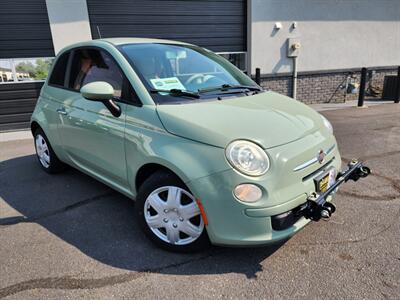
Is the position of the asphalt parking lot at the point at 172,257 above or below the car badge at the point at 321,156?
below

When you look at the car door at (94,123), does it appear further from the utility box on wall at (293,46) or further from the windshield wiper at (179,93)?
the utility box on wall at (293,46)

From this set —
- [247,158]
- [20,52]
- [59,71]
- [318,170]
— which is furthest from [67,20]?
[318,170]

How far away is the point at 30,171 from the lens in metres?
4.62

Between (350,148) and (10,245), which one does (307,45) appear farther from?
(10,245)

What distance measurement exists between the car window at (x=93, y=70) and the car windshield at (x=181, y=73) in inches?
7.7

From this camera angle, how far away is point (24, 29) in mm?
7348

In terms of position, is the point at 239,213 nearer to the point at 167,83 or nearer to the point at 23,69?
the point at 167,83

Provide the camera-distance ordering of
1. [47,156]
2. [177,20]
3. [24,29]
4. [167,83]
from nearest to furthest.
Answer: [167,83]
[47,156]
[24,29]
[177,20]

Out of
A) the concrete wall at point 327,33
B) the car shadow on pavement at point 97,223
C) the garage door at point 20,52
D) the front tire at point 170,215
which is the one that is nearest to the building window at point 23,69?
the garage door at point 20,52

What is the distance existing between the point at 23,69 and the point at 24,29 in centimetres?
94

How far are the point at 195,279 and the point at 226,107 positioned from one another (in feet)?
4.35

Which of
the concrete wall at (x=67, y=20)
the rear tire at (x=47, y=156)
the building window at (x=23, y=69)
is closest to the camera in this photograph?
the rear tire at (x=47, y=156)

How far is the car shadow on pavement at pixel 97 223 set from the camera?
2436 mm

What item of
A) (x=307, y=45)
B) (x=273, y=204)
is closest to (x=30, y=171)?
(x=273, y=204)
